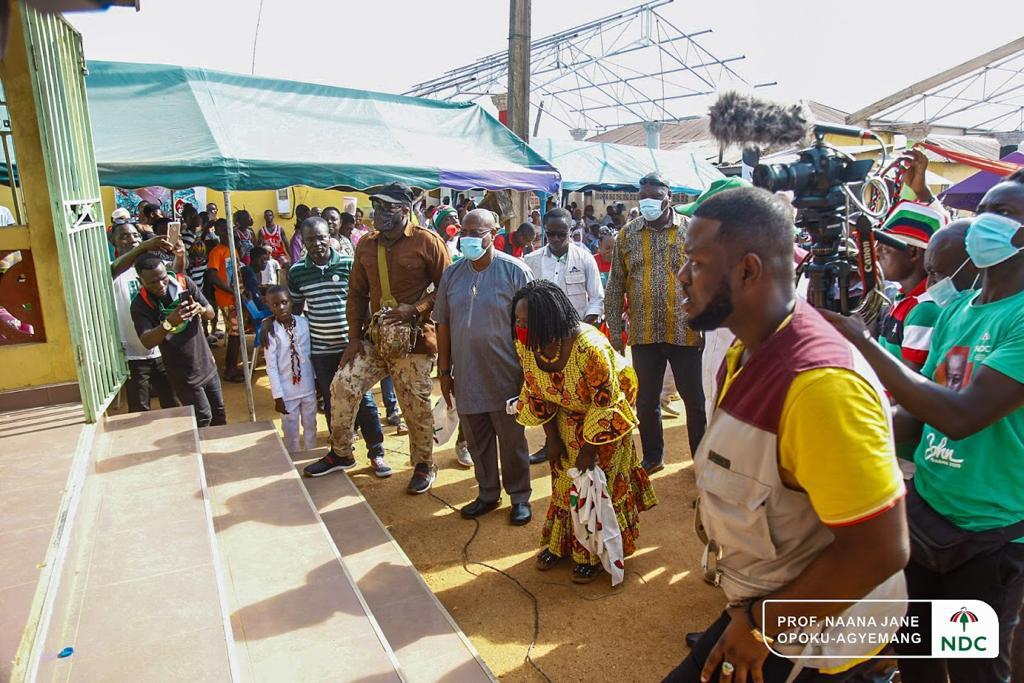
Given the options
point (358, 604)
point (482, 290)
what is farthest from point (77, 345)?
point (482, 290)

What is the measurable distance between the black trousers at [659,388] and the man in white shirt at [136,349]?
329 centimetres

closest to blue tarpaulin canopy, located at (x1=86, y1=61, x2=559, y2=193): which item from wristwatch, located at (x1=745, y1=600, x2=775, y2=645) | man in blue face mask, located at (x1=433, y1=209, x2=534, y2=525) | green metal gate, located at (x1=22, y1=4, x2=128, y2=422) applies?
green metal gate, located at (x1=22, y1=4, x2=128, y2=422)

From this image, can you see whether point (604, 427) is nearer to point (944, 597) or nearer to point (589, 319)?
point (944, 597)

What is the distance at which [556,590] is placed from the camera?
133 inches

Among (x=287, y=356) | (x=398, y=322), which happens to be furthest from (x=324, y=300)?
(x=398, y=322)

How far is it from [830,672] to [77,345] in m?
3.14

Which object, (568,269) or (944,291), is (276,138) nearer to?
(568,269)

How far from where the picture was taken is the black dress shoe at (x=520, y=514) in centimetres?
407

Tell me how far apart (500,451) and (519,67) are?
5606 millimetres

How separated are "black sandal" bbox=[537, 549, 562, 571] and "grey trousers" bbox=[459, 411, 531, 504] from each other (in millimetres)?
591

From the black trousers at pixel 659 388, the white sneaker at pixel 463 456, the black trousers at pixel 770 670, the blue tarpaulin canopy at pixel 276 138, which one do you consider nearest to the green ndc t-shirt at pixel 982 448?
the black trousers at pixel 770 670

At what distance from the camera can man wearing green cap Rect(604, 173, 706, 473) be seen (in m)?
4.25

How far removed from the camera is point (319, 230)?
4.79 metres

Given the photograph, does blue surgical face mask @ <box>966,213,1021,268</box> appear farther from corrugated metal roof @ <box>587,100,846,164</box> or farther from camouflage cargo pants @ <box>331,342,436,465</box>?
corrugated metal roof @ <box>587,100,846,164</box>
